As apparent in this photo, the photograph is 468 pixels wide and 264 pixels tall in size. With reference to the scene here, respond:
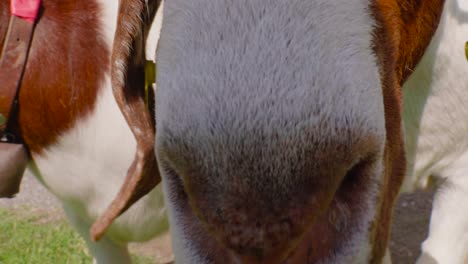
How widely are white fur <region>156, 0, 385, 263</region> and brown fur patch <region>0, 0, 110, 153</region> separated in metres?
1.27

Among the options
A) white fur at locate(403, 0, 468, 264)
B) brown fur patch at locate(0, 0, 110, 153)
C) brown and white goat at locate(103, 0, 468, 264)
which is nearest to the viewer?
brown and white goat at locate(103, 0, 468, 264)

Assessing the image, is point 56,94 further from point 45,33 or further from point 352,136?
point 352,136

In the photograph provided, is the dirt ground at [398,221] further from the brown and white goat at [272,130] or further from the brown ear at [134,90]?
the brown and white goat at [272,130]

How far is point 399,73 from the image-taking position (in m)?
1.68

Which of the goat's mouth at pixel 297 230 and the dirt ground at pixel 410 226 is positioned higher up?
the goat's mouth at pixel 297 230

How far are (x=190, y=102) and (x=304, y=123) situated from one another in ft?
0.49

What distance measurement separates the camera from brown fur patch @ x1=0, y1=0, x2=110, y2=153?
2.44m

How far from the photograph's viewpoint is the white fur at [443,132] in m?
2.55

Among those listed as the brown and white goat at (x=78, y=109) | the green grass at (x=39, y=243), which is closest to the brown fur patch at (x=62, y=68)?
the brown and white goat at (x=78, y=109)

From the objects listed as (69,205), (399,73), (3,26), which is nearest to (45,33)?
(3,26)

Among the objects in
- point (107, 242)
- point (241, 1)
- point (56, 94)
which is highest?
point (241, 1)

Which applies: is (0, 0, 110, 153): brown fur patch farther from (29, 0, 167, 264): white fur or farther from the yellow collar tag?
the yellow collar tag

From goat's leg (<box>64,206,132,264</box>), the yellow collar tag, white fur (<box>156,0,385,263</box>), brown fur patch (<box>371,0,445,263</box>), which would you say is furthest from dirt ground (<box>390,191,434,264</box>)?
white fur (<box>156,0,385,263</box>)

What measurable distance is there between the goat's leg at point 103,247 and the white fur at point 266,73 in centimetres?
191
